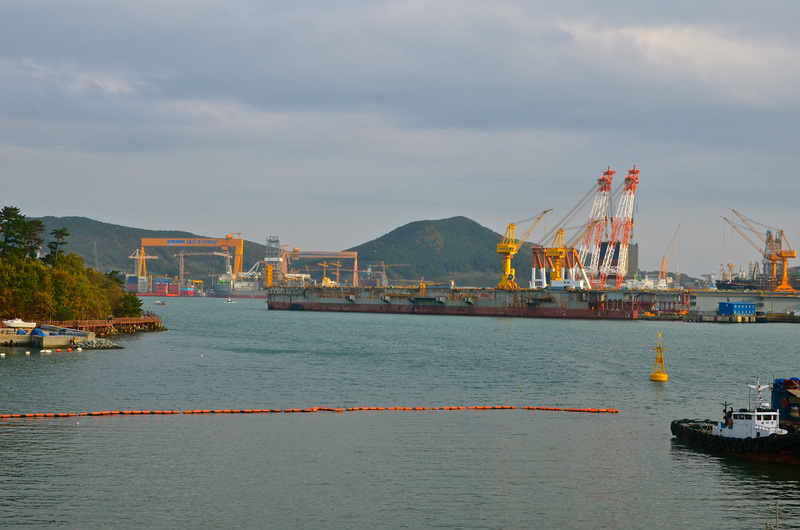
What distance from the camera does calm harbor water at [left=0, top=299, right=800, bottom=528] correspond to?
26.8m

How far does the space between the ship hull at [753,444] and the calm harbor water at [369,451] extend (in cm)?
74

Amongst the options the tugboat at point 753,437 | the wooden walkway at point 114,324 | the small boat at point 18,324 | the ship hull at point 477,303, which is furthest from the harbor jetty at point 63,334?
the ship hull at point 477,303

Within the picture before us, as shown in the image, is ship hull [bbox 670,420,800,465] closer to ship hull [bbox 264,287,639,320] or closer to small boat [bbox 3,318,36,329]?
small boat [bbox 3,318,36,329]

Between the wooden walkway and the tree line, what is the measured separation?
5.81ft

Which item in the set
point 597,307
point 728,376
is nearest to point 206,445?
point 728,376

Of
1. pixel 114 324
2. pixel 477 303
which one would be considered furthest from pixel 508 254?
pixel 114 324

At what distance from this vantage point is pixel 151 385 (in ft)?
176

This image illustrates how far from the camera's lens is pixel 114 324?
101 meters

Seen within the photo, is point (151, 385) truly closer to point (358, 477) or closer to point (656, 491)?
point (358, 477)

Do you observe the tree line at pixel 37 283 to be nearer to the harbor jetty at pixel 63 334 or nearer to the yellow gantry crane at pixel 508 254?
the harbor jetty at pixel 63 334

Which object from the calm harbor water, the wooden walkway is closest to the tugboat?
the calm harbor water

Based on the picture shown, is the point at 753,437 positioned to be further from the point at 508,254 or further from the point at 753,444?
the point at 508,254

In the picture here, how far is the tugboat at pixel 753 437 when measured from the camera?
33812 millimetres

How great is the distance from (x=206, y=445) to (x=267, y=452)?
118 inches
